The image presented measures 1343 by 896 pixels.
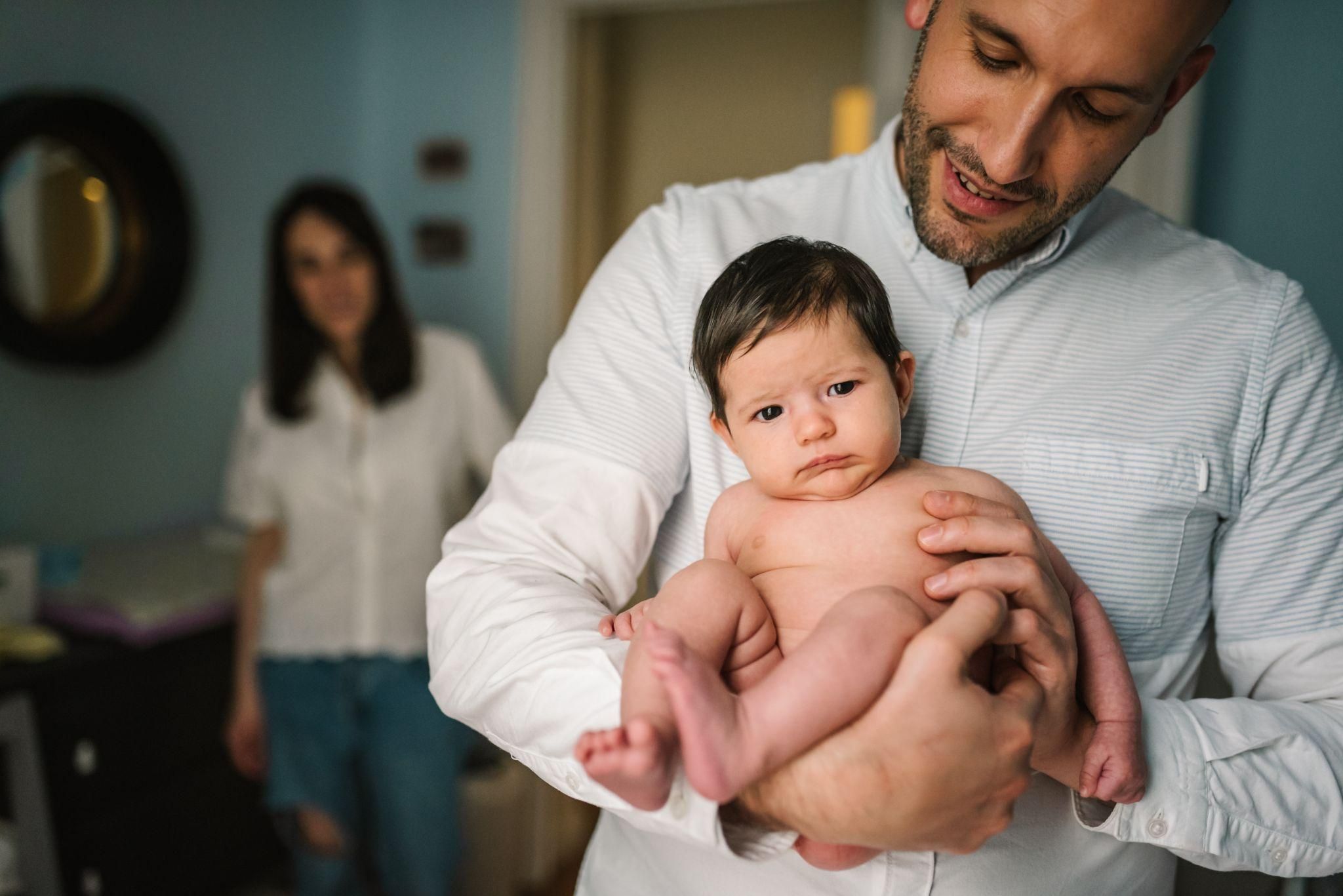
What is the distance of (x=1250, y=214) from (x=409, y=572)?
254 centimetres

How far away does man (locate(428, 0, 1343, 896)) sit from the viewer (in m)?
0.95

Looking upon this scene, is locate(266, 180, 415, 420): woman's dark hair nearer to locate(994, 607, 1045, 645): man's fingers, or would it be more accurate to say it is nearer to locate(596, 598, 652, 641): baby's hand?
locate(596, 598, 652, 641): baby's hand

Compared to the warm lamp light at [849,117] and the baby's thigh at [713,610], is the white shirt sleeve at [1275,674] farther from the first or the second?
the warm lamp light at [849,117]

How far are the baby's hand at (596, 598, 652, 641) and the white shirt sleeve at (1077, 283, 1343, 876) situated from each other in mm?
517

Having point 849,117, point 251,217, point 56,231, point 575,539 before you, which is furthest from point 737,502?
point 849,117

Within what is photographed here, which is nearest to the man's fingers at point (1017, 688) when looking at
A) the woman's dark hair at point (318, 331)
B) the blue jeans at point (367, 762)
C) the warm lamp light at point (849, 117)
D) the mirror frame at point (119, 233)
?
the blue jeans at point (367, 762)

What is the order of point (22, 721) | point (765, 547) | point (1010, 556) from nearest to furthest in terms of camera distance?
point (1010, 556) → point (765, 547) → point (22, 721)

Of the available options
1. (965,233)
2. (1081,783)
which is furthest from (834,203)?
(1081,783)

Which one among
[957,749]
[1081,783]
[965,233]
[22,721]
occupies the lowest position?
[22,721]

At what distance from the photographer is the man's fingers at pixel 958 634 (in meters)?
0.79

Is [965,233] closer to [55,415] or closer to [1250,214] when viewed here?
[1250,214]

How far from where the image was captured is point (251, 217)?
3.24m

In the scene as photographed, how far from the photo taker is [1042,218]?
1088 millimetres

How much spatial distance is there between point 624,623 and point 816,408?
315 mm
